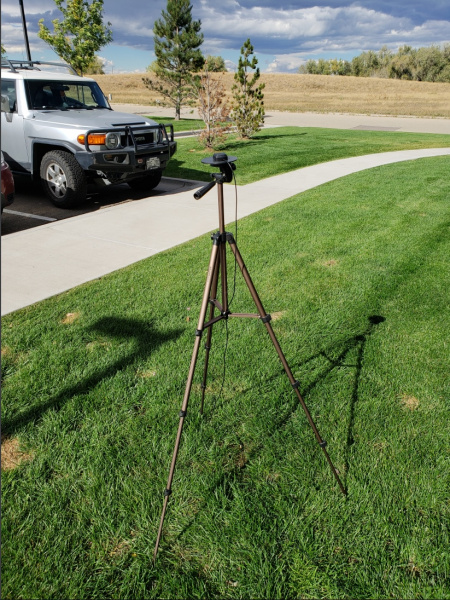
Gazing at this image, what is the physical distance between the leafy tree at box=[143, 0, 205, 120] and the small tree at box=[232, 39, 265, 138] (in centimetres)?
746

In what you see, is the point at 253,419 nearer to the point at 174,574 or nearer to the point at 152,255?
the point at 174,574

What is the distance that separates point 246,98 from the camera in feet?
50.5

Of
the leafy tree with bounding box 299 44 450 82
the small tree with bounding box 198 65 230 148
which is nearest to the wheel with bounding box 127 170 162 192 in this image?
the small tree with bounding box 198 65 230 148

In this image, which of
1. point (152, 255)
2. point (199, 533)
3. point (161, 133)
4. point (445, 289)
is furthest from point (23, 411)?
point (161, 133)

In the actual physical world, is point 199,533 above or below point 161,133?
below

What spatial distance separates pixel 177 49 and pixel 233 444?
76.3ft

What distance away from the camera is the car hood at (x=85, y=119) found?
23.8 ft

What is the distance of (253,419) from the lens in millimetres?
2910

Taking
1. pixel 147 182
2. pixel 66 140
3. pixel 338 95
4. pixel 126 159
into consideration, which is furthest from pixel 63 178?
pixel 338 95

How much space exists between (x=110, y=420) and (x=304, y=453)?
1.17m

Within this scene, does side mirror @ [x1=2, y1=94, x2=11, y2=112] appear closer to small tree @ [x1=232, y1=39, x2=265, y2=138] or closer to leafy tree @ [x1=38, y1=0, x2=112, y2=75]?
small tree @ [x1=232, y1=39, x2=265, y2=138]

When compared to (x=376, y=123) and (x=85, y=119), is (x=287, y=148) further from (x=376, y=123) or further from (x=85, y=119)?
(x=376, y=123)

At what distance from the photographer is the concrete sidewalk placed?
484 centimetres

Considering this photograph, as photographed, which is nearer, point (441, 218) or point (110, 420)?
point (110, 420)
